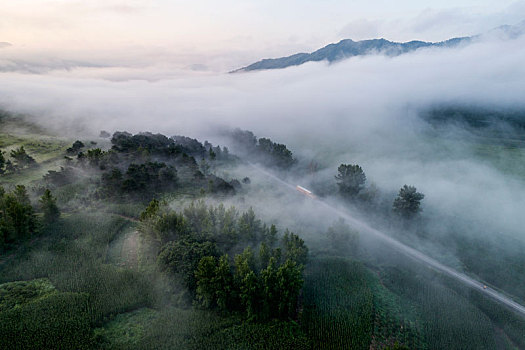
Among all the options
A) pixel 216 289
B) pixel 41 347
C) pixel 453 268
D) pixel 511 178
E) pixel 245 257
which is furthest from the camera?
pixel 511 178

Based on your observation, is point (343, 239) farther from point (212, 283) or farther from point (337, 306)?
point (212, 283)

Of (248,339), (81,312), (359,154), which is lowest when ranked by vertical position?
(359,154)

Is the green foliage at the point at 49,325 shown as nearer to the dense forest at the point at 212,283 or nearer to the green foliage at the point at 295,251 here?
the dense forest at the point at 212,283

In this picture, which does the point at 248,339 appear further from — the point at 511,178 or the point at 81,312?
the point at 511,178

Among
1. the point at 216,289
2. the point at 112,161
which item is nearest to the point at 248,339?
the point at 216,289

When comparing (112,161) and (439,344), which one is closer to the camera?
(439,344)

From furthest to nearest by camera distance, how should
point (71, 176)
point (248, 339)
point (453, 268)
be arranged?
point (71, 176) → point (453, 268) → point (248, 339)
